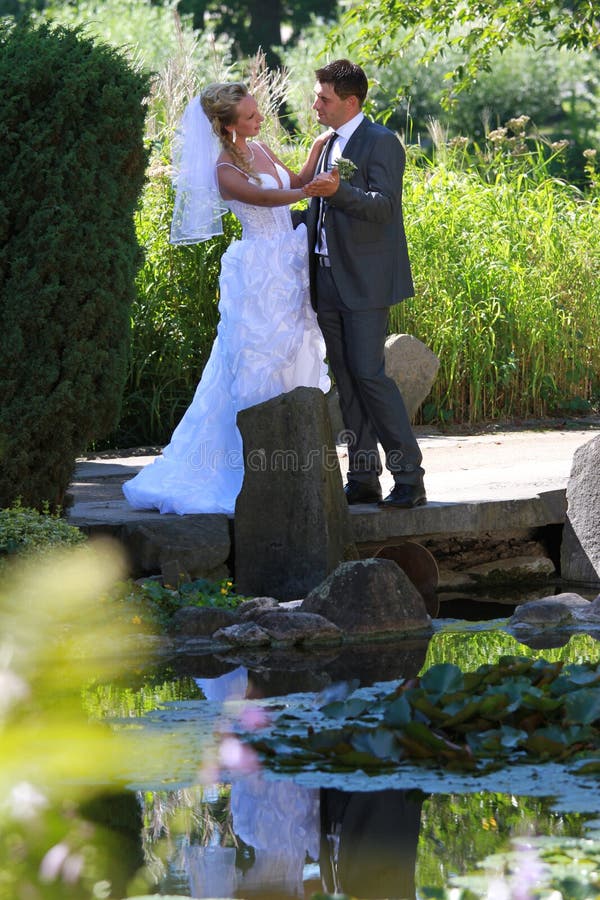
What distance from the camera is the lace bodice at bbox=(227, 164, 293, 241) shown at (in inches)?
246

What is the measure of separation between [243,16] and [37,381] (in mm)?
24034

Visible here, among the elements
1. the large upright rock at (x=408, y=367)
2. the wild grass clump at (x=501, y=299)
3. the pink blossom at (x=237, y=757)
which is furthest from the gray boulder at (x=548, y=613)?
the wild grass clump at (x=501, y=299)

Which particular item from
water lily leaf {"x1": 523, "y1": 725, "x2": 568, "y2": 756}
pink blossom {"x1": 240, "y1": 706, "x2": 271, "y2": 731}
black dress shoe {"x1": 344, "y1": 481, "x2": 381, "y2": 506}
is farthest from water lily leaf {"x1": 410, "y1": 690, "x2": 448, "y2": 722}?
black dress shoe {"x1": 344, "y1": 481, "x2": 381, "y2": 506}

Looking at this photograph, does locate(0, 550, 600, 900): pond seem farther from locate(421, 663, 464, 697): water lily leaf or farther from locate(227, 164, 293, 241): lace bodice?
locate(227, 164, 293, 241): lace bodice

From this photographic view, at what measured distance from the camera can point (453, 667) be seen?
3.76m

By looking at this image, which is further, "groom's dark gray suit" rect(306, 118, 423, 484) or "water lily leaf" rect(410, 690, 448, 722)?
"groom's dark gray suit" rect(306, 118, 423, 484)

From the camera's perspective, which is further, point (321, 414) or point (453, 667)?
point (321, 414)

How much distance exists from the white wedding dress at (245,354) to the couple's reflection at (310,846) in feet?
9.67

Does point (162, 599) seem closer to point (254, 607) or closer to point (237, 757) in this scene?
point (254, 607)

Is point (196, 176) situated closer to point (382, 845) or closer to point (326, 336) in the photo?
point (326, 336)

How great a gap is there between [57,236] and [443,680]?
2.52m

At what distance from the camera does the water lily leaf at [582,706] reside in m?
3.52

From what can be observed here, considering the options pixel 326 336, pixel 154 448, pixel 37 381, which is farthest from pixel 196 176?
pixel 154 448

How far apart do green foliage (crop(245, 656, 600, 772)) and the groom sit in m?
2.25
